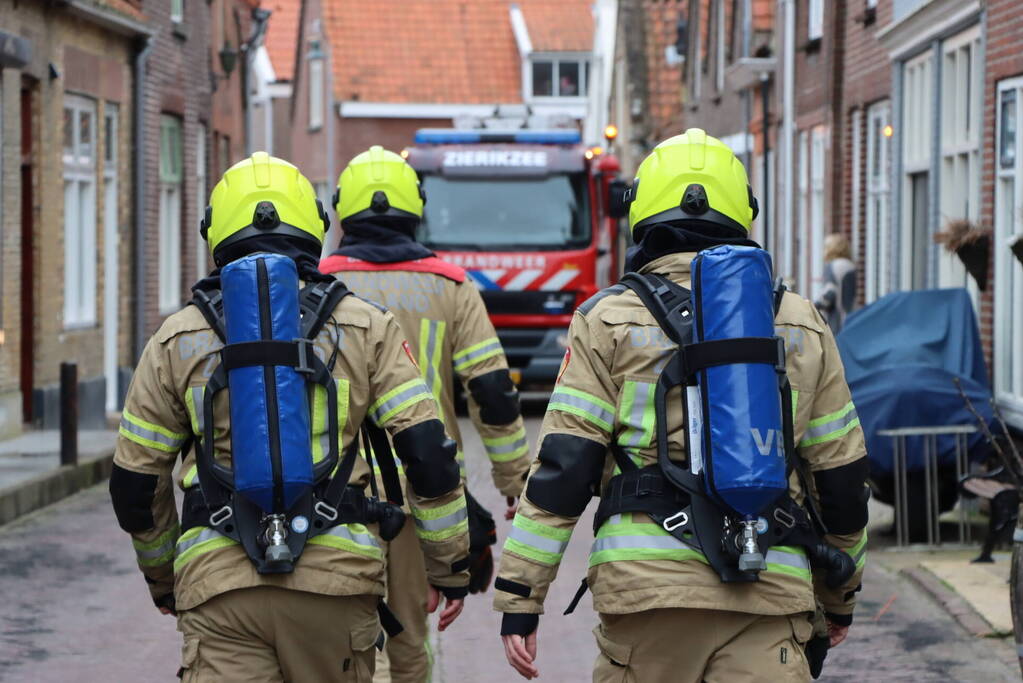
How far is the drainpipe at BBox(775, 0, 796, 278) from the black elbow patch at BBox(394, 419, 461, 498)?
60.9 ft

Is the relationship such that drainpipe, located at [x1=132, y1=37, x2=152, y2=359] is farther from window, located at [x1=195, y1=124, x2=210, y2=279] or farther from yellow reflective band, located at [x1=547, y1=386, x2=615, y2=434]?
yellow reflective band, located at [x1=547, y1=386, x2=615, y2=434]

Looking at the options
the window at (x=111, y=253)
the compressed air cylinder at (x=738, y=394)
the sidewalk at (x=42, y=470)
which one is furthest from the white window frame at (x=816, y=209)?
the compressed air cylinder at (x=738, y=394)

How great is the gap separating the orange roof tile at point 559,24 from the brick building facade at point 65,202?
3007 centimetres

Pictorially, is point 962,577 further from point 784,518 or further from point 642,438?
point 642,438

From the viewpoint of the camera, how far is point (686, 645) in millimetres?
3809

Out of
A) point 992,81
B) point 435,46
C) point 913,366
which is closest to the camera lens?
point 913,366

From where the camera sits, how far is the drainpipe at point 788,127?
73.3 feet

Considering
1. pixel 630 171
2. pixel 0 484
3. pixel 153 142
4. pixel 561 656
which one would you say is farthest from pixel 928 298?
pixel 630 171

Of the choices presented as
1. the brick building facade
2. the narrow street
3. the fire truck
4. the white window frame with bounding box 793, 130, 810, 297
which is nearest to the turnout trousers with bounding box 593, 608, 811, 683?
the narrow street

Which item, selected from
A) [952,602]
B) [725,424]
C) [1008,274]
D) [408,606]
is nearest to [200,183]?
[1008,274]

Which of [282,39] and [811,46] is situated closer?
[811,46]

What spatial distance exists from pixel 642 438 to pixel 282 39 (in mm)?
52486

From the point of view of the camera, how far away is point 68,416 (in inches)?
508

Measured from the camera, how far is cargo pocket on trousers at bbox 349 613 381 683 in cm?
409
